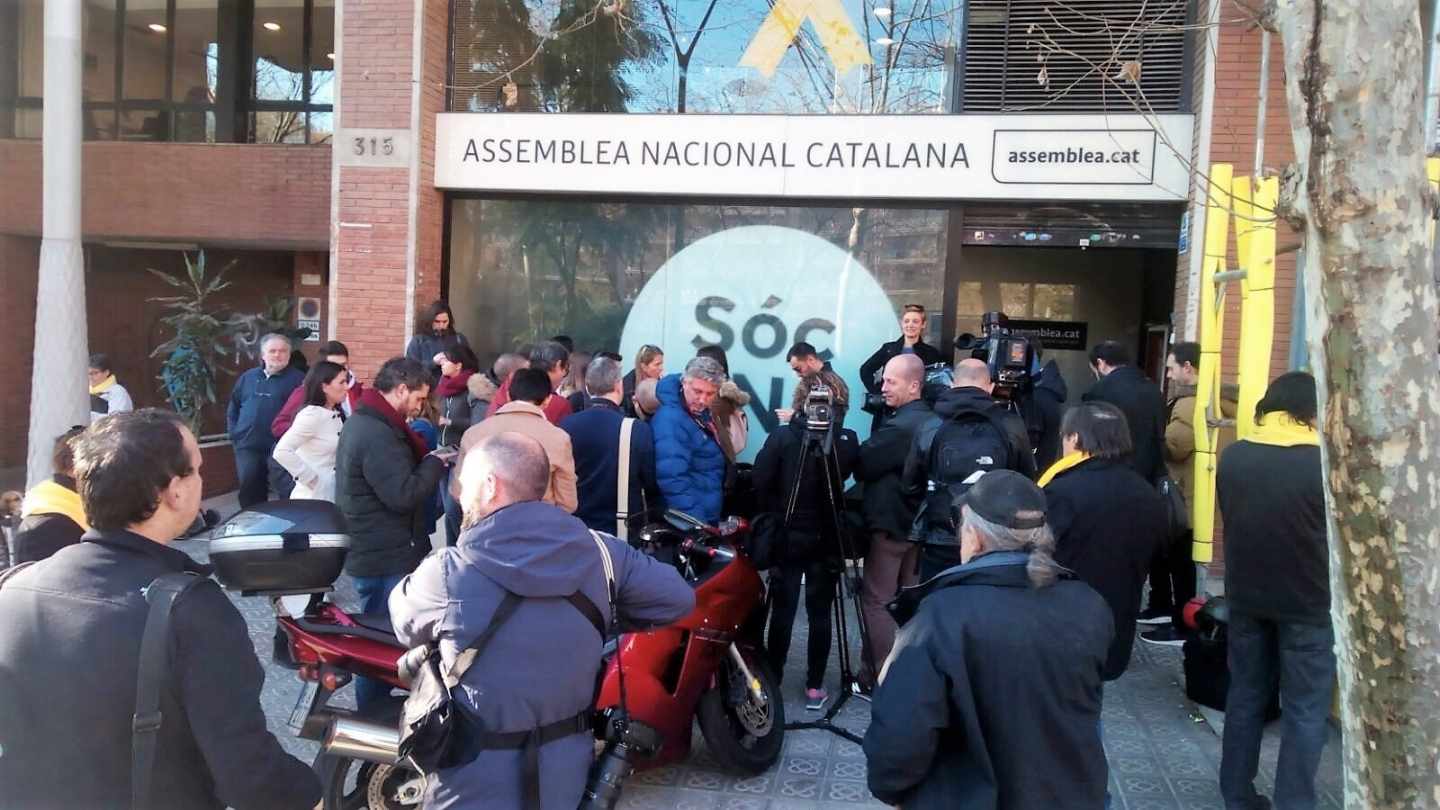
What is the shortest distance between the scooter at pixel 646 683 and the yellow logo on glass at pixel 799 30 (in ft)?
18.3

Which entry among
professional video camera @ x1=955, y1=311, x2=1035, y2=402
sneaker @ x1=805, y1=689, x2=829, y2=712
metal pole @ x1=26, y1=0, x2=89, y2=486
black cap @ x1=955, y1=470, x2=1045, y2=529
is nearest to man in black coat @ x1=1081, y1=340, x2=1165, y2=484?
professional video camera @ x1=955, y1=311, x2=1035, y2=402

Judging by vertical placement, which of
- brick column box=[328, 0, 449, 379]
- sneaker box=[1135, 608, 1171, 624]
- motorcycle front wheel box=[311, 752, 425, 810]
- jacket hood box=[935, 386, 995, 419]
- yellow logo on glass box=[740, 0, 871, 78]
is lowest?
sneaker box=[1135, 608, 1171, 624]

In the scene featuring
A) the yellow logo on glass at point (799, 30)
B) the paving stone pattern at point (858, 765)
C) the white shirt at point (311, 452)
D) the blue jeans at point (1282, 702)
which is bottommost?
the paving stone pattern at point (858, 765)

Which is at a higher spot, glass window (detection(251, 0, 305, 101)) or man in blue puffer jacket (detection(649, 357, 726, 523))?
glass window (detection(251, 0, 305, 101))

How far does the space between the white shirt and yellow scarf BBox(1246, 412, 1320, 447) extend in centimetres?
455

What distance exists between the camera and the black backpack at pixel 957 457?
468 centimetres

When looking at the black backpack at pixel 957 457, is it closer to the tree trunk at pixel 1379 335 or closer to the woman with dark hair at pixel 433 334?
the tree trunk at pixel 1379 335

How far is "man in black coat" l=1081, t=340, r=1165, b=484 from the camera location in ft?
21.4

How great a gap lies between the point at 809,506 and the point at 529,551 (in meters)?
2.89

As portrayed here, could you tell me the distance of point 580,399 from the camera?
6855mm

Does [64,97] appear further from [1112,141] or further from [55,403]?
[1112,141]

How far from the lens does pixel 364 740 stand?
3352mm

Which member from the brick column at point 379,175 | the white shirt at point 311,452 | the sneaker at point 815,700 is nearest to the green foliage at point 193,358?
the brick column at point 379,175

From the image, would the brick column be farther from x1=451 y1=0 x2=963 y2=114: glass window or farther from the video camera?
the video camera
